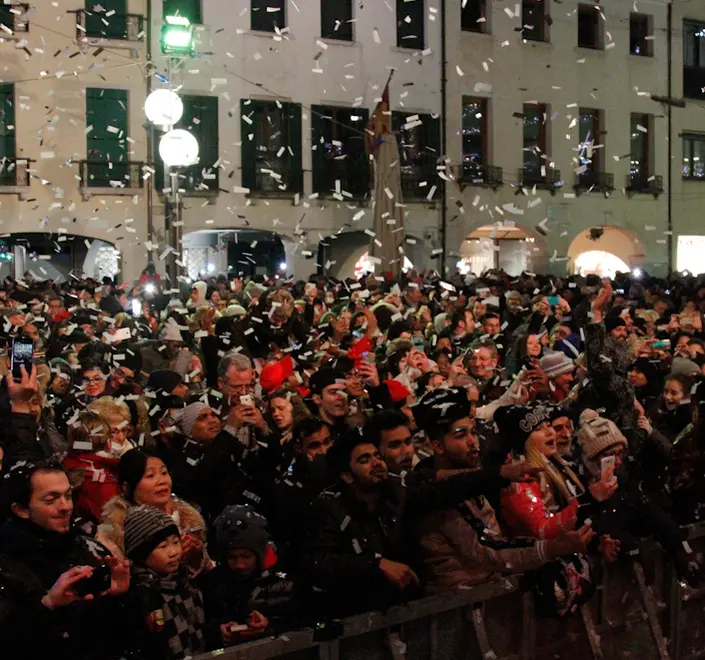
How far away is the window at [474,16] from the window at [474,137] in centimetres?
174

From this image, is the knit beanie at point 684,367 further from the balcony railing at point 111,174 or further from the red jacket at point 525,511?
the balcony railing at point 111,174

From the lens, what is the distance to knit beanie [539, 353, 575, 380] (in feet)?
23.5

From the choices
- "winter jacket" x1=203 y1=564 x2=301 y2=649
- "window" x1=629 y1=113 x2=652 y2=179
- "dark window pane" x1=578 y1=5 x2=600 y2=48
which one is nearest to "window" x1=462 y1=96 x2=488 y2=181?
"dark window pane" x1=578 y1=5 x2=600 y2=48

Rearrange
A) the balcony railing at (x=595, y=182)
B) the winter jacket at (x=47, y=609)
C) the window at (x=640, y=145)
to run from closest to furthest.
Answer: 1. the winter jacket at (x=47, y=609)
2. the balcony railing at (x=595, y=182)
3. the window at (x=640, y=145)

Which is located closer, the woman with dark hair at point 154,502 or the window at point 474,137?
the woman with dark hair at point 154,502

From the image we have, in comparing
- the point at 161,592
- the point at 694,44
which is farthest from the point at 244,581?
the point at 694,44

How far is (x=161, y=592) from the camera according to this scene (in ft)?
12.0

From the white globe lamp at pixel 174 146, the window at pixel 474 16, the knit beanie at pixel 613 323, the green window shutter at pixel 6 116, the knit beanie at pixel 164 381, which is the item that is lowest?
the knit beanie at pixel 164 381

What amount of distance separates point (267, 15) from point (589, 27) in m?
9.00

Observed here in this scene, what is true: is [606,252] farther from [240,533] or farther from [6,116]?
[240,533]

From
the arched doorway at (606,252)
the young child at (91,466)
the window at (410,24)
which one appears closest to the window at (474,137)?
the window at (410,24)

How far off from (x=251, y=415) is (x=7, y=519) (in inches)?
70.5

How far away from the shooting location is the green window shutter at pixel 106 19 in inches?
837

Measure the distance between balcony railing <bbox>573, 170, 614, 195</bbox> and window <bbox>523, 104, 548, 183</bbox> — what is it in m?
1.11
